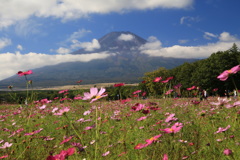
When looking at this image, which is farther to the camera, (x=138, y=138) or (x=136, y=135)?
(x=136, y=135)

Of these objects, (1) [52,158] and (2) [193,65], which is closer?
(1) [52,158]

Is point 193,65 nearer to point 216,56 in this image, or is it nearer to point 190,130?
point 216,56

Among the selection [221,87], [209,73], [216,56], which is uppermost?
[216,56]

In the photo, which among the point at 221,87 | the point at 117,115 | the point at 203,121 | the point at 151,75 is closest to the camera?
the point at 203,121

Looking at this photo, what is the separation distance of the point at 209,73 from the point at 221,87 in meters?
2.98

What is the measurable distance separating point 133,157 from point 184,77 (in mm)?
42861

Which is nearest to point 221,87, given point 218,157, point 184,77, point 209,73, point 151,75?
point 209,73

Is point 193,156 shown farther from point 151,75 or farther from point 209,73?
point 151,75

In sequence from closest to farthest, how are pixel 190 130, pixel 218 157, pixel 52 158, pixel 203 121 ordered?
pixel 52 158, pixel 218 157, pixel 190 130, pixel 203 121

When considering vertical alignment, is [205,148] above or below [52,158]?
below

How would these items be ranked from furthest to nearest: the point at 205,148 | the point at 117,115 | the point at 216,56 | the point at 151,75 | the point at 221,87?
the point at 151,75 → the point at 216,56 → the point at 221,87 → the point at 117,115 → the point at 205,148

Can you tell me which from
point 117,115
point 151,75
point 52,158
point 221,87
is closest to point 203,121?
point 117,115

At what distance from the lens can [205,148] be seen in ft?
7.14

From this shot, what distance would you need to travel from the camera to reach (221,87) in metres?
30.1
